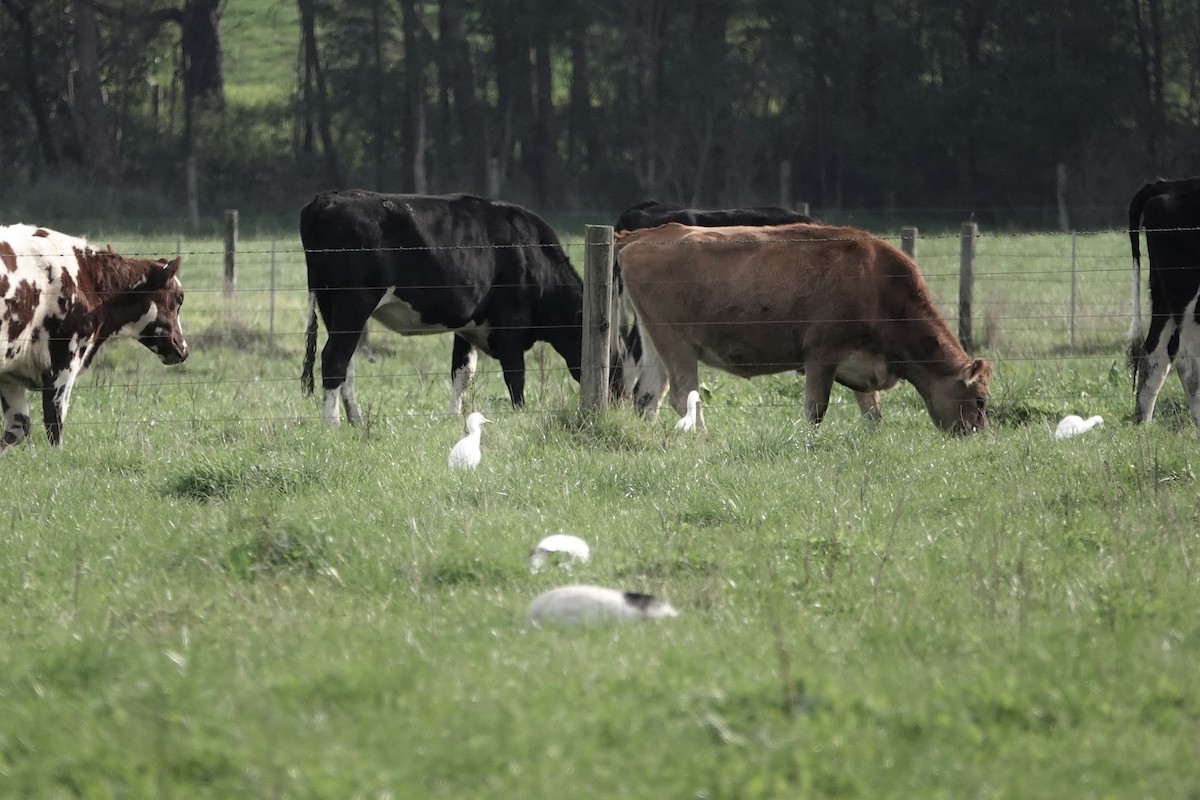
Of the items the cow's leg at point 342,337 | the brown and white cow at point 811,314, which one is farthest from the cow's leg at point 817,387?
the cow's leg at point 342,337

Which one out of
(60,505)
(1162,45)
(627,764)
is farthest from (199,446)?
(1162,45)

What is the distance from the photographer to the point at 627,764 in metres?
4.02

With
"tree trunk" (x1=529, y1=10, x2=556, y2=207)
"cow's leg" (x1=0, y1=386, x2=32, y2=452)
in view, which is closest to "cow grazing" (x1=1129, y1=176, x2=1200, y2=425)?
"cow's leg" (x1=0, y1=386, x2=32, y2=452)

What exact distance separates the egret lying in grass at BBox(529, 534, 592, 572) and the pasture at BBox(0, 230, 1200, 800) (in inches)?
4.6

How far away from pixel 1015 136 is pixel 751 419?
33098 millimetres

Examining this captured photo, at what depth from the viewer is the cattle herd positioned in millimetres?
9727

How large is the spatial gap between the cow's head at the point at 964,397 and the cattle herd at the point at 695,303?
0.5 inches

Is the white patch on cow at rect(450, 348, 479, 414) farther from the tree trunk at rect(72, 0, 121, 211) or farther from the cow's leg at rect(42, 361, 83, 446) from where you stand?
the tree trunk at rect(72, 0, 121, 211)

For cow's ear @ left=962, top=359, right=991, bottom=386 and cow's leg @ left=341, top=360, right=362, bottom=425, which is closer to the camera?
cow's ear @ left=962, top=359, right=991, bottom=386

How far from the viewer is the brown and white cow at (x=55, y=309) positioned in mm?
9320

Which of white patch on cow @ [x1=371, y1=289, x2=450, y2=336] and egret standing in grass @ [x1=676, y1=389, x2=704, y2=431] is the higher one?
white patch on cow @ [x1=371, y1=289, x2=450, y2=336]

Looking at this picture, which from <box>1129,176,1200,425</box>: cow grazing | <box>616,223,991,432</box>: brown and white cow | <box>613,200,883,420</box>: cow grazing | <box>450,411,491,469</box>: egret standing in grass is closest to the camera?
<box>450,411,491,469</box>: egret standing in grass

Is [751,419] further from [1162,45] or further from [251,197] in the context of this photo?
[1162,45]

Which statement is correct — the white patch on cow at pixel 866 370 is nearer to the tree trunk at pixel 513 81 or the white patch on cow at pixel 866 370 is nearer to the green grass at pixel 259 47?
the tree trunk at pixel 513 81
